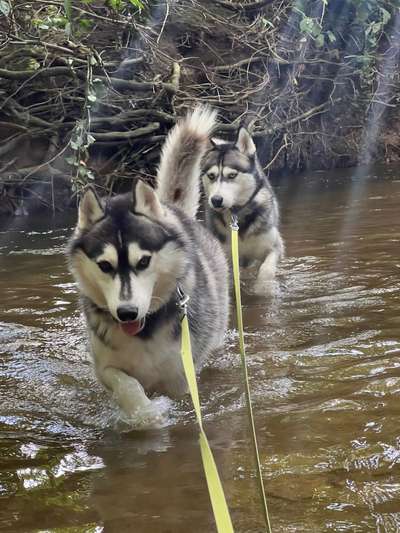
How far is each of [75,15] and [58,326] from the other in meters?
5.56

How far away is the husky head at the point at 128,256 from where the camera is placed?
8.84ft

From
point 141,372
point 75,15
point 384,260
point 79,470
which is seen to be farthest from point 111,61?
point 79,470

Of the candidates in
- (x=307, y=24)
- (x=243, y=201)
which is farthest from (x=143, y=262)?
(x=307, y=24)

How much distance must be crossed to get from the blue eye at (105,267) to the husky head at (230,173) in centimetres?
330

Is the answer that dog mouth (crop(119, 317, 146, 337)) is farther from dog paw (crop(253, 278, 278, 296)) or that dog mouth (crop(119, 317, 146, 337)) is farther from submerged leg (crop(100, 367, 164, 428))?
dog paw (crop(253, 278, 278, 296))

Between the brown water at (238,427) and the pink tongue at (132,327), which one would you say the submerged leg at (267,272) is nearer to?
the brown water at (238,427)

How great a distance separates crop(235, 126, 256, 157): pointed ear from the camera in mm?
6234

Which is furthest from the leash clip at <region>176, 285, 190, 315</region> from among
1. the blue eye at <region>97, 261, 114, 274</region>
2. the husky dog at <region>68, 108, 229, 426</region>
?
the blue eye at <region>97, 261, 114, 274</region>

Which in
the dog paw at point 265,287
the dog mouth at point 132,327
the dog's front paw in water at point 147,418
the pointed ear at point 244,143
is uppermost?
the pointed ear at point 244,143

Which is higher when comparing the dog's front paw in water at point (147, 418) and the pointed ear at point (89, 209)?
the pointed ear at point (89, 209)

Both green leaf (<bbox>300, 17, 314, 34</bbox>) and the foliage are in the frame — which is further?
green leaf (<bbox>300, 17, 314, 34</bbox>)

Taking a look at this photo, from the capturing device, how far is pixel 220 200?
5.98 m

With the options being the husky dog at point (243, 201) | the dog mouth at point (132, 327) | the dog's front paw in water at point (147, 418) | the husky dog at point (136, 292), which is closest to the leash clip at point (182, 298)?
the husky dog at point (136, 292)

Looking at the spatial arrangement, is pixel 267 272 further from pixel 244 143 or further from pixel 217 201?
pixel 244 143
